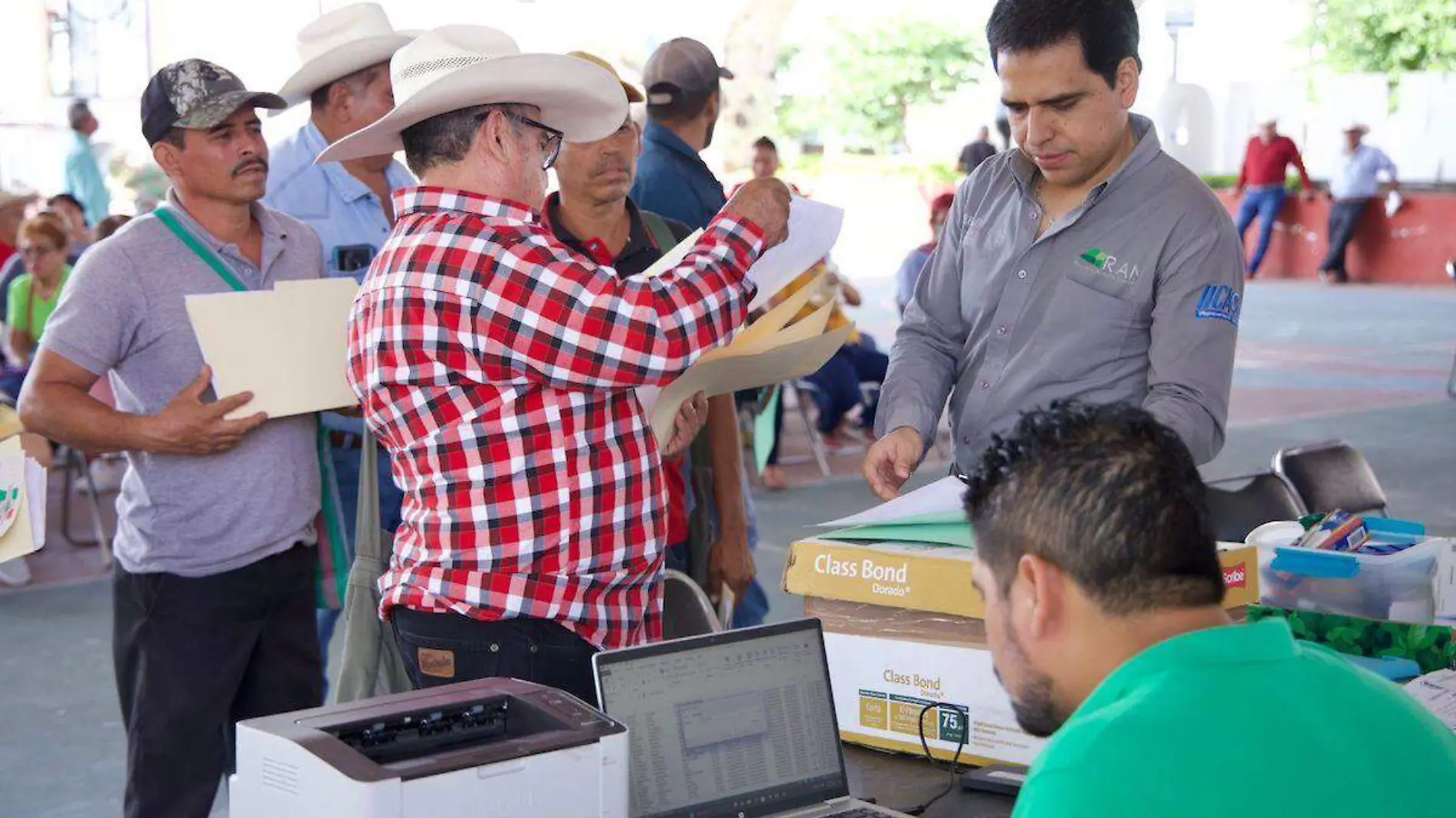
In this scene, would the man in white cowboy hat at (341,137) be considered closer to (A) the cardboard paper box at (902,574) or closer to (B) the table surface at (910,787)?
(A) the cardboard paper box at (902,574)

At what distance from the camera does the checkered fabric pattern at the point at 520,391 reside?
2.30 metres

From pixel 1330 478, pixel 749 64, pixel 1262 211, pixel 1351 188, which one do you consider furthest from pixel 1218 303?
pixel 749 64

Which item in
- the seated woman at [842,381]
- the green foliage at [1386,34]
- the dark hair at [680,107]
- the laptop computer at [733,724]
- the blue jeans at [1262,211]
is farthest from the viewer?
the green foliage at [1386,34]

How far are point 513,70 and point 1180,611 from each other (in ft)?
4.64

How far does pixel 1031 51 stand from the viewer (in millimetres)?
2693

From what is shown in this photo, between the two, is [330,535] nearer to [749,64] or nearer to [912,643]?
[912,643]

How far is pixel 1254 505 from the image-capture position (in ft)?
14.1

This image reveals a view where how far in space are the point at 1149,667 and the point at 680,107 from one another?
3.27m

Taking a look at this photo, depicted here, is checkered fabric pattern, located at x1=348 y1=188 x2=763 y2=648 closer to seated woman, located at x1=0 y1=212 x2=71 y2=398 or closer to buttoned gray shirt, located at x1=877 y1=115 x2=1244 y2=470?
buttoned gray shirt, located at x1=877 y1=115 x2=1244 y2=470

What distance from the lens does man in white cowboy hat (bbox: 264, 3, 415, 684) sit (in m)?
3.79

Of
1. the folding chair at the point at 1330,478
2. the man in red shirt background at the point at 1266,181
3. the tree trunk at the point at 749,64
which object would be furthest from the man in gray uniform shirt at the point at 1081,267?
the tree trunk at the point at 749,64

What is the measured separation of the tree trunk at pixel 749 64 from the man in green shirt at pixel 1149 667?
75.2ft

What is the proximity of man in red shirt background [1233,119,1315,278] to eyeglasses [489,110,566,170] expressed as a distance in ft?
62.7

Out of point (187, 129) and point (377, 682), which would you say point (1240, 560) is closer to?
point (377, 682)
